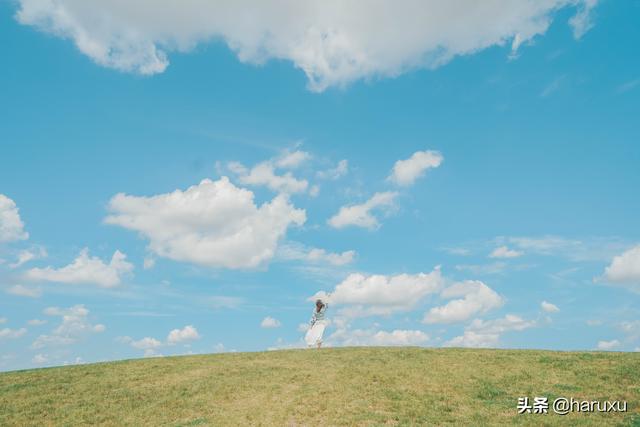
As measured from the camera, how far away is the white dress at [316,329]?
108 feet

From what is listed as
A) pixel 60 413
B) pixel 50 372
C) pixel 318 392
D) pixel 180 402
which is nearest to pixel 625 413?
pixel 318 392

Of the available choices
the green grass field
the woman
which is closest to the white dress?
the woman

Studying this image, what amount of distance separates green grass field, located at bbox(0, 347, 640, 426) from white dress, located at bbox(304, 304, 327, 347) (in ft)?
11.3

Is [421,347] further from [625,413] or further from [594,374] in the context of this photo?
[625,413]

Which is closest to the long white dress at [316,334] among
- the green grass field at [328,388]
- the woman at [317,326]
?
the woman at [317,326]

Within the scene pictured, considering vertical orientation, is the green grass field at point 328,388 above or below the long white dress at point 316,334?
below

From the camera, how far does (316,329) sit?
109ft

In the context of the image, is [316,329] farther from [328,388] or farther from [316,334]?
[328,388]

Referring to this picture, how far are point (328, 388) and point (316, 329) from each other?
10522 millimetres

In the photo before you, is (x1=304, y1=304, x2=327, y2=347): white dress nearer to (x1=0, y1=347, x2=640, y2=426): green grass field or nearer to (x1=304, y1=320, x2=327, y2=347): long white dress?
(x1=304, y1=320, x2=327, y2=347): long white dress

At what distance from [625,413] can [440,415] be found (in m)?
7.21

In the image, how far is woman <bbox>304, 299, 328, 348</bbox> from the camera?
33.1 meters

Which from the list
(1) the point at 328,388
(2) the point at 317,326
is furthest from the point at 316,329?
(1) the point at 328,388

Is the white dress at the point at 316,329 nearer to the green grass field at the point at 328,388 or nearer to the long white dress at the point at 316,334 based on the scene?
the long white dress at the point at 316,334
